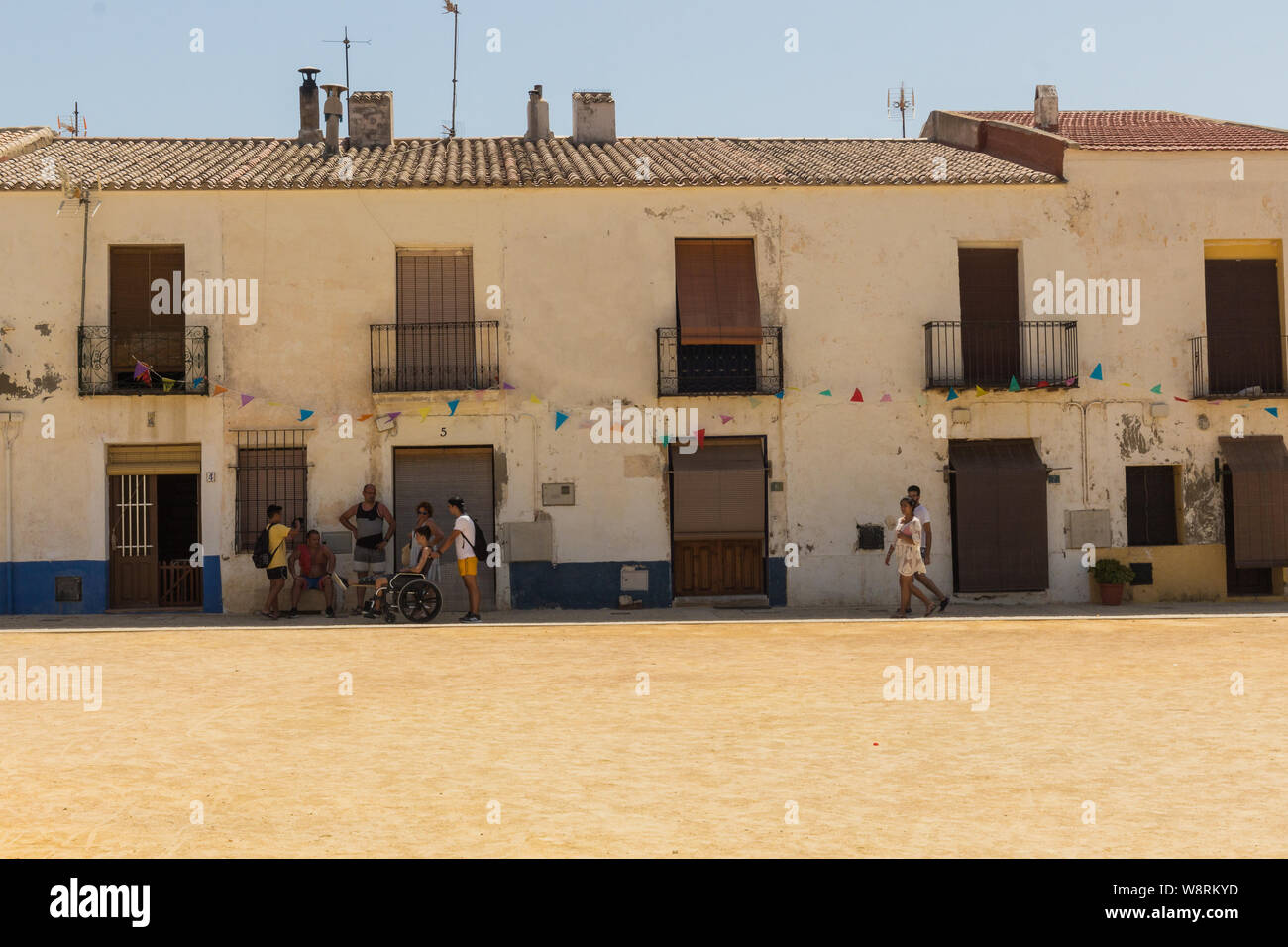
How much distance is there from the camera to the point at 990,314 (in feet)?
70.5

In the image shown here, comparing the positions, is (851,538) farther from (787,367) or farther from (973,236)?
(973,236)

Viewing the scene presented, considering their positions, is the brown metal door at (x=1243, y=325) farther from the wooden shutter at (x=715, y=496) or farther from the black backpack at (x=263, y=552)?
the black backpack at (x=263, y=552)

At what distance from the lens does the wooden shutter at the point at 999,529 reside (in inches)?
819

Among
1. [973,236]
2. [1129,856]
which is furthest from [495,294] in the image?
[1129,856]

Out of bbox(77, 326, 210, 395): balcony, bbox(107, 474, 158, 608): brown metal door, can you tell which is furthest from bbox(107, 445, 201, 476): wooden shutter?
bbox(77, 326, 210, 395): balcony

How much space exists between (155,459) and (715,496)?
27.0ft

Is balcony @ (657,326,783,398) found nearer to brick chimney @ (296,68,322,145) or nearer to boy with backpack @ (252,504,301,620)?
boy with backpack @ (252,504,301,620)

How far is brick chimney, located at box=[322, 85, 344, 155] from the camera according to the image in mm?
23484

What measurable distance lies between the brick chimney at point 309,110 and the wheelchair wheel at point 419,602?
32.3 ft

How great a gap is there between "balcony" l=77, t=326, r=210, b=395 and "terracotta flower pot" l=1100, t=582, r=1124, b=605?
13551mm

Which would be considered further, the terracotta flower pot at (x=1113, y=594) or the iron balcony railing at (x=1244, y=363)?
the iron balcony railing at (x=1244, y=363)

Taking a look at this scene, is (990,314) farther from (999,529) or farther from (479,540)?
(479,540)

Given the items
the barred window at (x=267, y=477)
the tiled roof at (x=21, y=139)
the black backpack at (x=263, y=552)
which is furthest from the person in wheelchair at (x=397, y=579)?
the tiled roof at (x=21, y=139)

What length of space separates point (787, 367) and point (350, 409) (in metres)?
6.46
